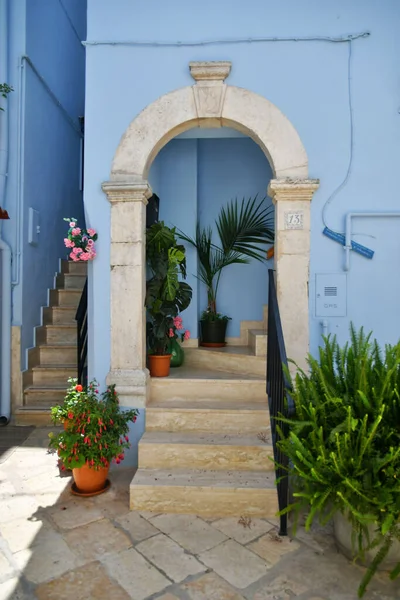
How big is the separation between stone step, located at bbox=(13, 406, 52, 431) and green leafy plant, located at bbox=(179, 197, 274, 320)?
79.0 inches

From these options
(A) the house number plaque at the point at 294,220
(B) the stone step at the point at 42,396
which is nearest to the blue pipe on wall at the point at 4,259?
(B) the stone step at the point at 42,396

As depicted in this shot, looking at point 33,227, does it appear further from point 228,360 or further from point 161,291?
point 228,360

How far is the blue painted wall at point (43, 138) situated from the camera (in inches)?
175

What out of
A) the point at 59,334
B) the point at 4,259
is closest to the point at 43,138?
the point at 4,259

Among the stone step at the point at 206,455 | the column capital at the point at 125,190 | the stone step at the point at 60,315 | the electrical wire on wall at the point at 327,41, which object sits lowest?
the stone step at the point at 206,455

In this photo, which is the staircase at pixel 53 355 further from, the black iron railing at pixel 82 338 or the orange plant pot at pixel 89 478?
the orange plant pot at pixel 89 478

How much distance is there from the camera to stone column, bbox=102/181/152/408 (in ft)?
10.6

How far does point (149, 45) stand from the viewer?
128 inches

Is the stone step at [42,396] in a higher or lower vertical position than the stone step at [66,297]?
lower

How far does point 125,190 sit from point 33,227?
6.69ft

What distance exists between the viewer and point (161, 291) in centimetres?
351

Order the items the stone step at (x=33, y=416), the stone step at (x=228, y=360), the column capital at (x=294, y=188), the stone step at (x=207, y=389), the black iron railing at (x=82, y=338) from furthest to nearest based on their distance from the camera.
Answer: the stone step at (x=33, y=416) → the black iron railing at (x=82, y=338) → the stone step at (x=228, y=360) → the stone step at (x=207, y=389) → the column capital at (x=294, y=188)

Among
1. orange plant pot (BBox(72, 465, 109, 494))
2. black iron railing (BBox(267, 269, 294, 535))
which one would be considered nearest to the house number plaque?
black iron railing (BBox(267, 269, 294, 535))

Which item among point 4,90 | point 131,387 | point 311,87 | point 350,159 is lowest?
point 131,387
